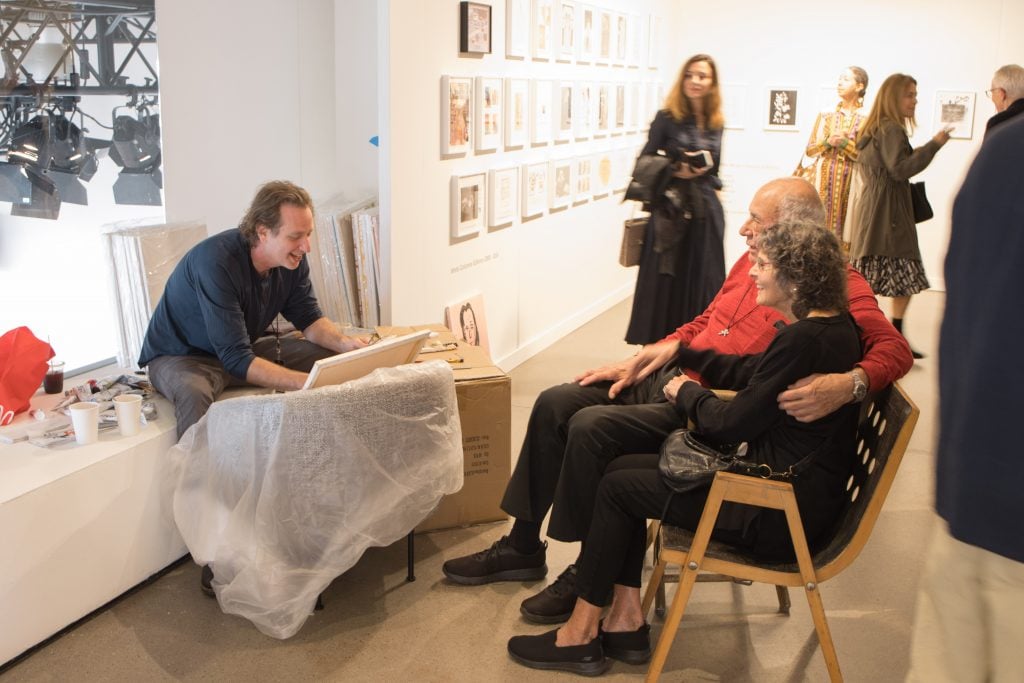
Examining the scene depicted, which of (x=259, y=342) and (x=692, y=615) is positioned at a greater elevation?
(x=259, y=342)

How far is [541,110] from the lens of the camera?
5828 mm

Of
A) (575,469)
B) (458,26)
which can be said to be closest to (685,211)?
(458,26)

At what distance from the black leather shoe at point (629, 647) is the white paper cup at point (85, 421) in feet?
5.62

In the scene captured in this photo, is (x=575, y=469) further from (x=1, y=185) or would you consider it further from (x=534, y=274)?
(x=534, y=274)

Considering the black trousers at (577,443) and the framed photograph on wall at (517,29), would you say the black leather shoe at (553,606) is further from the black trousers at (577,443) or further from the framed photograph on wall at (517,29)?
the framed photograph on wall at (517,29)

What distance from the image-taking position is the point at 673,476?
2.65 m

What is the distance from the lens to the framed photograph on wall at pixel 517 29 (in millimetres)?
5270

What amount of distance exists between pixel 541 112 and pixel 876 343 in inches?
132

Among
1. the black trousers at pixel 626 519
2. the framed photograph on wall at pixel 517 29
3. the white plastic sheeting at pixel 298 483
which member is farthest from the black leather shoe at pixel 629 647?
the framed photograph on wall at pixel 517 29

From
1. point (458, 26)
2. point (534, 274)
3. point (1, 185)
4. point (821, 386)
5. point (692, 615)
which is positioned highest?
point (458, 26)

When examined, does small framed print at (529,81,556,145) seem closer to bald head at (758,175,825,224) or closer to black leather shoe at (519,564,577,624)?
bald head at (758,175,825,224)

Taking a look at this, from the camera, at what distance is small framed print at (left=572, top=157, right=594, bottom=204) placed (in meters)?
6.58

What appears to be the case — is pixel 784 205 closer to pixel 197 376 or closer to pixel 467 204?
pixel 197 376

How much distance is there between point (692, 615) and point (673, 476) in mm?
804
